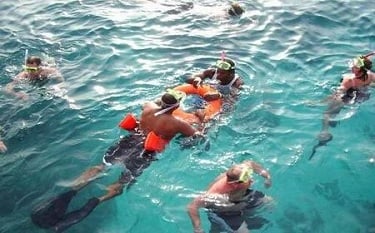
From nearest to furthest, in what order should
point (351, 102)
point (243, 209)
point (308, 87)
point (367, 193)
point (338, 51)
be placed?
point (243, 209)
point (367, 193)
point (351, 102)
point (308, 87)
point (338, 51)

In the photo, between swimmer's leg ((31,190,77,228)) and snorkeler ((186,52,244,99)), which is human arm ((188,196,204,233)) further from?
snorkeler ((186,52,244,99))

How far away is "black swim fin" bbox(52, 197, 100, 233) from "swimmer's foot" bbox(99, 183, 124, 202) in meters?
0.12

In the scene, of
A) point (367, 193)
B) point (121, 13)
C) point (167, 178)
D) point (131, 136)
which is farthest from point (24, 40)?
point (367, 193)

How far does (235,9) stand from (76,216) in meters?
7.64

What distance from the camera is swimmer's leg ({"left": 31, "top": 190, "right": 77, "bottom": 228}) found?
21.7 ft

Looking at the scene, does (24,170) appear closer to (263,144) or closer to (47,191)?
(47,191)

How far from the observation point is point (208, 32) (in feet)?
38.7

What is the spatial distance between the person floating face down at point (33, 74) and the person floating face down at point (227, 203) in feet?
16.5

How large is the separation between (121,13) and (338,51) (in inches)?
246

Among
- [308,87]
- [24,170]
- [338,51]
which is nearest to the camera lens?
[24,170]

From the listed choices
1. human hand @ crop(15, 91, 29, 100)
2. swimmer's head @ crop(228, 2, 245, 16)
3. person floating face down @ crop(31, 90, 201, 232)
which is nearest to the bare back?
person floating face down @ crop(31, 90, 201, 232)

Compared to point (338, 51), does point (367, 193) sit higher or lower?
lower

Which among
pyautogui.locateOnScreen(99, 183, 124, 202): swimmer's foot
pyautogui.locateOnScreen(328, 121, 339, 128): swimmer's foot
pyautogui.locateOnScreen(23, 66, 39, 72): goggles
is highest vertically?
pyautogui.locateOnScreen(23, 66, 39, 72): goggles

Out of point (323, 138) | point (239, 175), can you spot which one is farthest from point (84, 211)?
point (323, 138)
